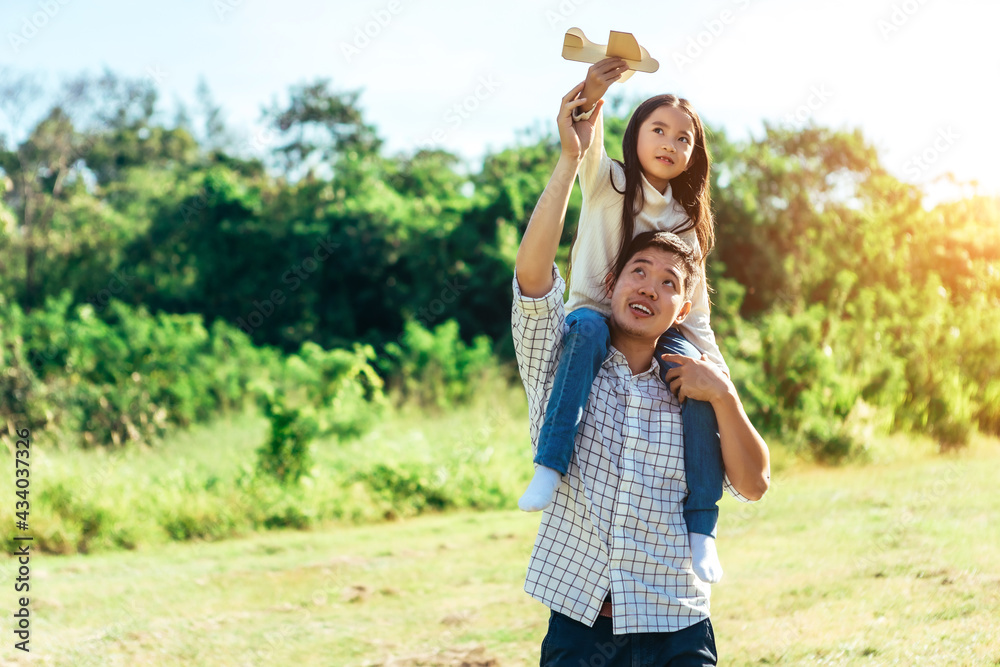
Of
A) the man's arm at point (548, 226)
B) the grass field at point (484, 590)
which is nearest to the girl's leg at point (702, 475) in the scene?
the man's arm at point (548, 226)

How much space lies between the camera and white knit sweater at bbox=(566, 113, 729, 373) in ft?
7.48

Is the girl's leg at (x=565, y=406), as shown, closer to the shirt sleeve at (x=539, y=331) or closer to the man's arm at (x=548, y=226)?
the shirt sleeve at (x=539, y=331)

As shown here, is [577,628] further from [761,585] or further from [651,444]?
[761,585]

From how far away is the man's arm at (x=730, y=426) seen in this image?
2057 millimetres

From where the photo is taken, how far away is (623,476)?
2.05 metres

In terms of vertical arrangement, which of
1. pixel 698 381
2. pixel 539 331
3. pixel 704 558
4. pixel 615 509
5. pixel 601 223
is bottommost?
pixel 704 558

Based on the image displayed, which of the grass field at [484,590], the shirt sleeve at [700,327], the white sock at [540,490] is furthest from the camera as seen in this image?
the grass field at [484,590]

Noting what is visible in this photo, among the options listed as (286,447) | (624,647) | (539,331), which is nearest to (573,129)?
(539,331)

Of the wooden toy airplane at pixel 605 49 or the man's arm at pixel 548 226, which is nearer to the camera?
the man's arm at pixel 548 226

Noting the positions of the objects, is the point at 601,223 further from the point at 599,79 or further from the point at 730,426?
the point at 730,426

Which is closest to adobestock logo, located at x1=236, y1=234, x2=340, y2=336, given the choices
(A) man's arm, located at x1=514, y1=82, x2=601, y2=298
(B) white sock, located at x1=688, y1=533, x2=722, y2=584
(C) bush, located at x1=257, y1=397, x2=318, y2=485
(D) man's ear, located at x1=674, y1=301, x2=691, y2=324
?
(C) bush, located at x1=257, y1=397, x2=318, y2=485

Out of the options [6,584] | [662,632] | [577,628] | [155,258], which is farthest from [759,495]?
[155,258]

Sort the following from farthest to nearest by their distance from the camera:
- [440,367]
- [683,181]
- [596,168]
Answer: [440,367] < [683,181] < [596,168]

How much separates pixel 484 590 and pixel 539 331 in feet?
12.5
